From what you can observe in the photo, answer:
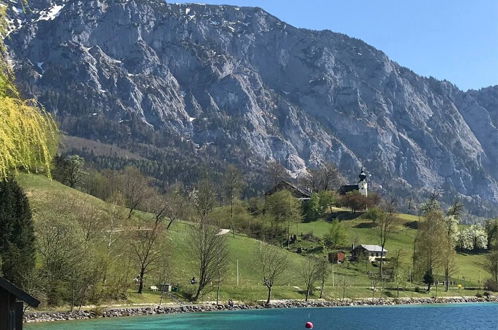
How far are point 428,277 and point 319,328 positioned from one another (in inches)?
2349

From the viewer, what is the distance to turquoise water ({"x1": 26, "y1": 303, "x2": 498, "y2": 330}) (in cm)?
5550

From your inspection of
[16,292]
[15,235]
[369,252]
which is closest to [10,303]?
[16,292]

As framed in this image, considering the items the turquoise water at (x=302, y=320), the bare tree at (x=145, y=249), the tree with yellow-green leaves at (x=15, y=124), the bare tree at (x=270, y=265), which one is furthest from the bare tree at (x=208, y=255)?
the tree with yellow-green leaves at (x=15, y=124)

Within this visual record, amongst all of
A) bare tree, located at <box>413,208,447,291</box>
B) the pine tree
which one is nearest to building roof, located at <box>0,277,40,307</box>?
the pine tree

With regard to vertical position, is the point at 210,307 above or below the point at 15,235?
below

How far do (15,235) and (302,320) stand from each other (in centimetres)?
3265

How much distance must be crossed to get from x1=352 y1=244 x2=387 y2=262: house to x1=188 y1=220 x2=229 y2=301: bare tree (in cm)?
5474

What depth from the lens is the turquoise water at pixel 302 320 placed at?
5550 cm

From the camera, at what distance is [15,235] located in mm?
55375

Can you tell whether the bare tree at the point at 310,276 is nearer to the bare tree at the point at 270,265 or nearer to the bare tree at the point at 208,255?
the bare tree at the point at 270,265

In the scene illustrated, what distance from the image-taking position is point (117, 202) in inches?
4313

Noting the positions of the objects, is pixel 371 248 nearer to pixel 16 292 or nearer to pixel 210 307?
pixel 210 307

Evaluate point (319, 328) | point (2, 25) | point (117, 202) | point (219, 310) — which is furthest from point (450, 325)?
point (117, 202)

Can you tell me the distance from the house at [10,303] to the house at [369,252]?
117091 millimetres
